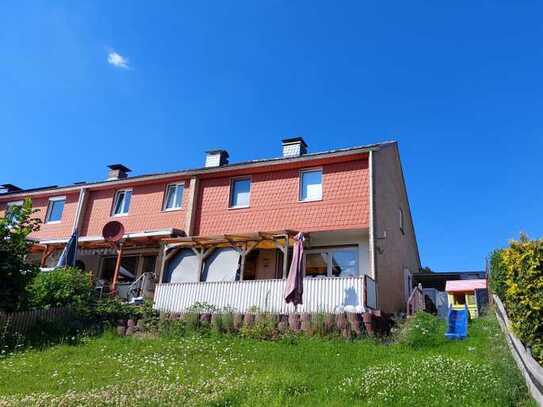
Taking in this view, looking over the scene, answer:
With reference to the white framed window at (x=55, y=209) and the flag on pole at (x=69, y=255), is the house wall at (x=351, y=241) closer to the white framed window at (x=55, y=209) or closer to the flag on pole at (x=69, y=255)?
the flag on pole at (x=69, y=255)

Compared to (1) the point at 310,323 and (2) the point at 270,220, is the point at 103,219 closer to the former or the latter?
(2) the point at 270,220

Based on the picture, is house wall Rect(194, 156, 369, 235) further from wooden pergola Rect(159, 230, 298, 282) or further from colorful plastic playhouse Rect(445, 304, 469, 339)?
colorful plastic playhouse Rect(445, 304, 469, 339)

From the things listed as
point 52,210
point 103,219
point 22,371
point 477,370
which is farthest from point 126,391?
point 52,210

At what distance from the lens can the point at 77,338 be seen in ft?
49.2

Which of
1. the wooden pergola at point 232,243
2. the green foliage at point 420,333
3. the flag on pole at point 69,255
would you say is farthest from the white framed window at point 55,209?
the green foliage at point 420,333

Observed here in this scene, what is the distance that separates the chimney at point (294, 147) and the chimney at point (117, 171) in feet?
31.3

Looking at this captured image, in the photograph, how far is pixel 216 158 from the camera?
24.5 meters

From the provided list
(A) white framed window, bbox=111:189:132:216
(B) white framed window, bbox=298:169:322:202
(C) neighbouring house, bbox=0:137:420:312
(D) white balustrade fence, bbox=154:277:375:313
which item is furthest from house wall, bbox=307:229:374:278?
(A) white framed window, bbox=111:189:132:216

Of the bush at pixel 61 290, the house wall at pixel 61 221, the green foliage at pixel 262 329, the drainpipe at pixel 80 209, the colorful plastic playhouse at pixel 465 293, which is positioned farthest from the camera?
the house wall at pixel 61 221

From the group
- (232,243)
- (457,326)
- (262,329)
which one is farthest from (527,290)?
(232,243)

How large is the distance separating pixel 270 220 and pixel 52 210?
13175 mm

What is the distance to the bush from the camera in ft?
57.0

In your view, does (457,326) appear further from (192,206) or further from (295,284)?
(192,206)

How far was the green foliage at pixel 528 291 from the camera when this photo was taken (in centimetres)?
791
